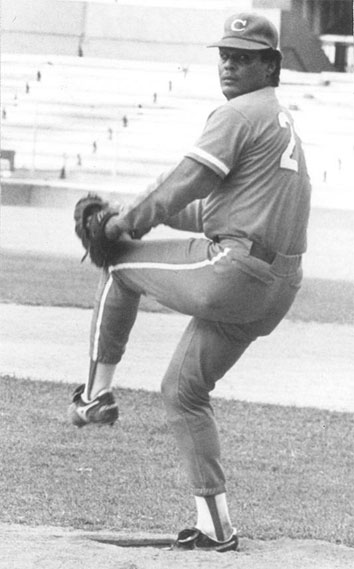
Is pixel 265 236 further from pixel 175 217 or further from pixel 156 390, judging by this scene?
pixel 156 390

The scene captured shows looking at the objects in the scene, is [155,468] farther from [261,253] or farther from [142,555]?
[261,253]

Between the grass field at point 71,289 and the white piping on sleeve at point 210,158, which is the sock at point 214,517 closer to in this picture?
the white piping on sleeve at point 210,158

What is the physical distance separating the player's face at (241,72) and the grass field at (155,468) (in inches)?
76.1

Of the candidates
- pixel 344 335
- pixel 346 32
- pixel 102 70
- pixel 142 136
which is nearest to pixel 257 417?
pixel 344 335

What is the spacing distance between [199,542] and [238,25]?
1951 millimetres

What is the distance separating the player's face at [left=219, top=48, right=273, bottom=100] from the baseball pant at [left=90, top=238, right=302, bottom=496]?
563 millimetres

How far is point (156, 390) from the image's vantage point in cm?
860

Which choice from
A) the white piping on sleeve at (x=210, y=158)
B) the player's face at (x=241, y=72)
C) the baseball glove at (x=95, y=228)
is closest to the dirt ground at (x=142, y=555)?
the baseball glove at (x=95, y=228)

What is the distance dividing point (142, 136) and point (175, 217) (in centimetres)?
1891

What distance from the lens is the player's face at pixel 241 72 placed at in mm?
4902

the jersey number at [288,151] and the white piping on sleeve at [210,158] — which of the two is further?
the jersey number at [288,151]

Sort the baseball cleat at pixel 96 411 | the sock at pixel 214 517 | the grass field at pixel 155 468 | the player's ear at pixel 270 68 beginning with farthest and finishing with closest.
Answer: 1. the grass field at pixel 155 468
2. the sock at pixel 214 517
3. the baseball cleat at pixel 96 411
4. the player's ear at pixel 270 68

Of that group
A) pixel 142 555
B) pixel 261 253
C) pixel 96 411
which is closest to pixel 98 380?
pixel 96 411

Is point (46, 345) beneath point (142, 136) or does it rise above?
above
